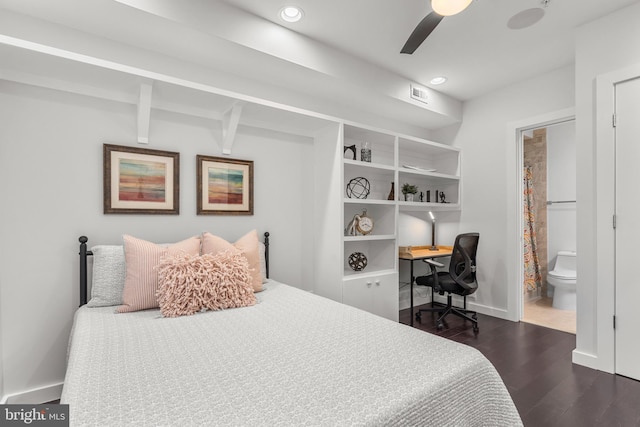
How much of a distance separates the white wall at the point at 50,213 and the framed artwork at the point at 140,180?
6 centimetres

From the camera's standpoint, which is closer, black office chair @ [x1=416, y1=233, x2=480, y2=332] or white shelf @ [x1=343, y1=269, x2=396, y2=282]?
white shelf @ [x1=343, y1=269, x2=396, y2=282]

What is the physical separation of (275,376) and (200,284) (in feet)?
3.15

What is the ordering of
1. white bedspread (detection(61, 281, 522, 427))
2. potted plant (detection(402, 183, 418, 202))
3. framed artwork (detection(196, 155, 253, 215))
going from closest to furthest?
white bedspread (detection(61, 281, 522, 427)), framed artwork (detection(196, 155, 253, 215)), potted plant (detection(402, 183, 418, 202))

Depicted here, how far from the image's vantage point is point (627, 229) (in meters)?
2.23

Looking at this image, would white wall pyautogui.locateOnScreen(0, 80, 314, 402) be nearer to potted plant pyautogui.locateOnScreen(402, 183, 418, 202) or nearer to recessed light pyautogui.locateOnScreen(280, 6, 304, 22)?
recessed light pyautogui.locateOnScreen(280, 6, 304, 22)

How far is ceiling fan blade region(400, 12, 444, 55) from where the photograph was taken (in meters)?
1.71

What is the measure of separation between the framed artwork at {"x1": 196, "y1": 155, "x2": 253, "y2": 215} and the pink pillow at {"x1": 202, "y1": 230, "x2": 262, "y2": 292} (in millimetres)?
371

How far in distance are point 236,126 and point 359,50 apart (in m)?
1.25

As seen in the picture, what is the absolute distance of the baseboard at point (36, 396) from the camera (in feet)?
6.28

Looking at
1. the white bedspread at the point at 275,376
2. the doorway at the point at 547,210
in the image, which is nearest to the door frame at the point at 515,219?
the doorway at the point at 547,210

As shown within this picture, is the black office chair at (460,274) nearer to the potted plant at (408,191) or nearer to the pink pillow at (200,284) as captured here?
the potted plant at (408,191)

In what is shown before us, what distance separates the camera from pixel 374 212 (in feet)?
11.7

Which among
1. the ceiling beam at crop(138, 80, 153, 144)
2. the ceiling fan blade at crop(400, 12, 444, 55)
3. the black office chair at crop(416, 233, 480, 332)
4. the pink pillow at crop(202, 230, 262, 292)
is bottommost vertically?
the black office chair at crop(416, 233, 480, 332)

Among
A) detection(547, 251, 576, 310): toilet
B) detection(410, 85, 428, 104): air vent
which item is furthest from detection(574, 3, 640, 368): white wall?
detection(547, 251, 576, 310): toilet
